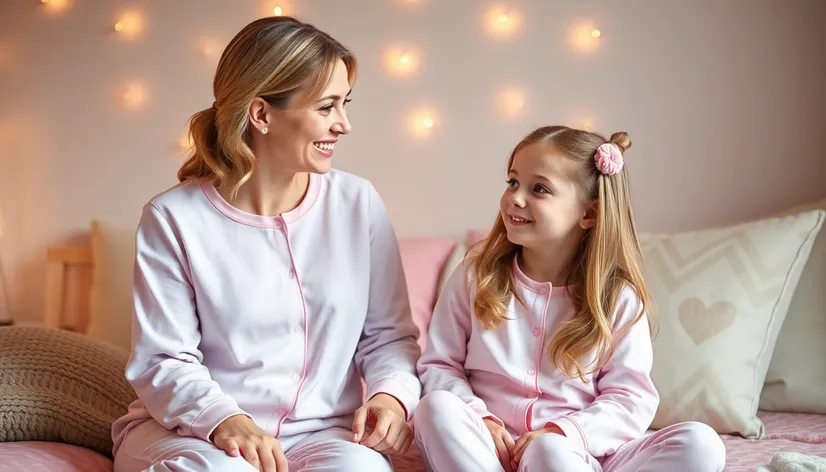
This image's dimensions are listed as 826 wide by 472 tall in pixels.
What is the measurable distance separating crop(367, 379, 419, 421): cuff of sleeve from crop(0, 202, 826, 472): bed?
0.12 metres

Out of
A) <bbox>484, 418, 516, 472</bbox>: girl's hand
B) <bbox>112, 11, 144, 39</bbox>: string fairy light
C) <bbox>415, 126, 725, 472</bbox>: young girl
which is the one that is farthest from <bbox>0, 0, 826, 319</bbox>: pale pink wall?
<bbox>484, 418, 516, 472</bbox>: girl's hand

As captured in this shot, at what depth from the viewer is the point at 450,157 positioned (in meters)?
2.41

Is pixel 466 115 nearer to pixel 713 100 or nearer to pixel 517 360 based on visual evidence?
pixel 713 100

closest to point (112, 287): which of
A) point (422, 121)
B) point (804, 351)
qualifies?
point (422, 121)

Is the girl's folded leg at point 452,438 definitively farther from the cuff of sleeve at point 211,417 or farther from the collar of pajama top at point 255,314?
the cuff of sleeve at point 211,417

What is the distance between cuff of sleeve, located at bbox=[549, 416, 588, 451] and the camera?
146 cm

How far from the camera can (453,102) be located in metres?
2.39

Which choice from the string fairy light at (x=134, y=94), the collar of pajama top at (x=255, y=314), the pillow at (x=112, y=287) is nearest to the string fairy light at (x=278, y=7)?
the string fairy light at (x=134, y=94)

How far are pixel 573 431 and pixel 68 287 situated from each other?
61.0 inches

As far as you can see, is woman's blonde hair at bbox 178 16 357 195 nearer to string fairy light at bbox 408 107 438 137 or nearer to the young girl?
the young girl

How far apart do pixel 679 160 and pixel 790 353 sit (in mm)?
600

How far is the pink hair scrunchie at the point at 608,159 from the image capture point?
1.61 m

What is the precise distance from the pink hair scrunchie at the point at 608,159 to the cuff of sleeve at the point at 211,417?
30.6 inches

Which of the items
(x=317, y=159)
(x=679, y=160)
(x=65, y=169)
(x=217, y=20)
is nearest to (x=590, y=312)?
(x=317, y=159)
